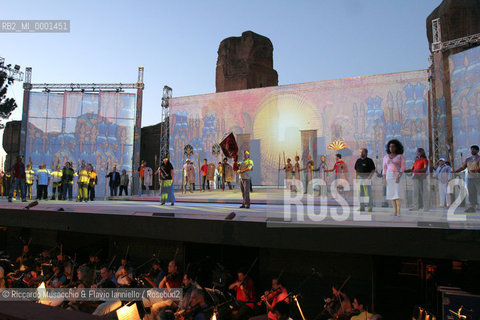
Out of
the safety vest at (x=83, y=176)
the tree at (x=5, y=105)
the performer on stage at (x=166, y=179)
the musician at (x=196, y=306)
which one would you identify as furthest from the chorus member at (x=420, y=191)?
the tree at (x=5, y=105)

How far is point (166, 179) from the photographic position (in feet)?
39.0

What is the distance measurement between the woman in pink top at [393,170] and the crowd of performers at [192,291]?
1.94m

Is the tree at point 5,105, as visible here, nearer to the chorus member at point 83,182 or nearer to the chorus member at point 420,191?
the chorus member at point 83,182

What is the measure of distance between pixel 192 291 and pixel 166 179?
20.8 feet

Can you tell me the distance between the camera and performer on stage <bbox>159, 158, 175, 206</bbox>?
11.8 metres

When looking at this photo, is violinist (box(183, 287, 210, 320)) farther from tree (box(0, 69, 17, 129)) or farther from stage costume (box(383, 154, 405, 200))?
tree (box(0, 69, 17, 129))

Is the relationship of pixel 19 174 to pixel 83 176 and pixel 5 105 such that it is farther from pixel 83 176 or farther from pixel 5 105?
pixel 5 105

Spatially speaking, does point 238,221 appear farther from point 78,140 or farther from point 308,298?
point 78,140

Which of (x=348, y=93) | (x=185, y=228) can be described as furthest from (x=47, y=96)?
(x=185, y=228)

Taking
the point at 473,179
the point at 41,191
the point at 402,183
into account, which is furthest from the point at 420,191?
the point at 41,191

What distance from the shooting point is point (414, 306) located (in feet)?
20.8

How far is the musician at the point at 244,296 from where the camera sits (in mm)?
7123

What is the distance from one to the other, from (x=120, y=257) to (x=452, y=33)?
2383cm

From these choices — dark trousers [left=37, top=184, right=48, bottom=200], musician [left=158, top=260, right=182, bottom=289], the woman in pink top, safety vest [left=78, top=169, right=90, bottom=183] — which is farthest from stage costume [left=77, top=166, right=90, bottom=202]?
the woman in pink top
